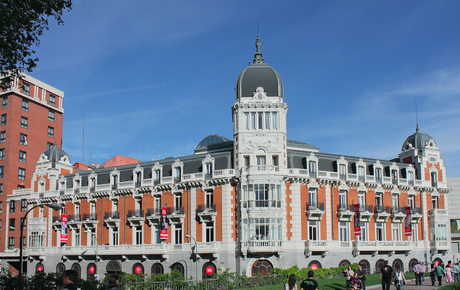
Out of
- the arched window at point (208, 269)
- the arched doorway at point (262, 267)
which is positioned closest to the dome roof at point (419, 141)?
the arched doorway at point (262, 267)

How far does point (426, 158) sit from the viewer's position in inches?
2591

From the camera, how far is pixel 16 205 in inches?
2970

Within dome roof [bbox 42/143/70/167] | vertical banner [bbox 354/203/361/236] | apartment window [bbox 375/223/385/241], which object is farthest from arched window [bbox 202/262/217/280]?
dome roof [bbox 42/143/70/167]

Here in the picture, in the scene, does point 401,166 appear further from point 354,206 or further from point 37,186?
point 37,186

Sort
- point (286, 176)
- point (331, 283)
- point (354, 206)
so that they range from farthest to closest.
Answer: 1. point (354, 206)
2. point (286, 176)
3. point (331, 283)

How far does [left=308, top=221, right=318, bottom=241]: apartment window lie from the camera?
5588cm

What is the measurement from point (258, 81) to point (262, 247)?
60.8 feet

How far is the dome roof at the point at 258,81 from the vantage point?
185ft

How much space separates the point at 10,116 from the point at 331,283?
2465 inches

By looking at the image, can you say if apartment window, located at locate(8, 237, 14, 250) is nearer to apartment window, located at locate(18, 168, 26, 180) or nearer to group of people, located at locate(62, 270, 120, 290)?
apartment window, located at locate(18, 168, 26, 180)

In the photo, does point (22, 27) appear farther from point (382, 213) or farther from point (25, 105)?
point (25, 105)

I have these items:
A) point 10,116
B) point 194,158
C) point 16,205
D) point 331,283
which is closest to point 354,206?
point 194,158

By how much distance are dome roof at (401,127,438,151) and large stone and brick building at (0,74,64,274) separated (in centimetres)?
5589

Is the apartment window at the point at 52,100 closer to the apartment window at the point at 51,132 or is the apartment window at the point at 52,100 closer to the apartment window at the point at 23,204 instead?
the apartment window at the point at 51,132
